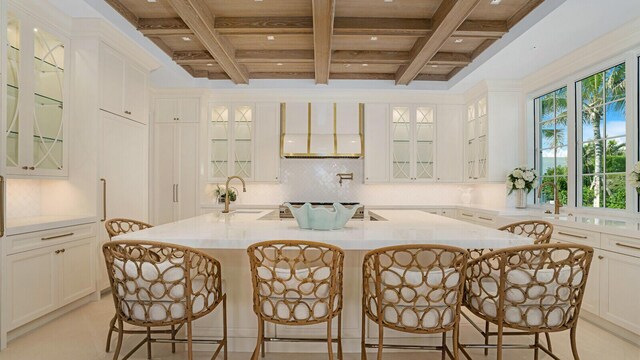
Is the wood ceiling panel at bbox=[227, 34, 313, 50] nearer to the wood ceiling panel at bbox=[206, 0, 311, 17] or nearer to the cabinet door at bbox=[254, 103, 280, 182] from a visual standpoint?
the wood ceiling panel at bbox=[206, 0, 311, 17]

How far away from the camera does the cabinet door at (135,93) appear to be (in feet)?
13.0

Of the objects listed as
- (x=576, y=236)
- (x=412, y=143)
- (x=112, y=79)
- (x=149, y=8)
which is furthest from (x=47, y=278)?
(x=412, y=143)

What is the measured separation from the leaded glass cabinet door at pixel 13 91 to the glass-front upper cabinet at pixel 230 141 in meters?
2.74

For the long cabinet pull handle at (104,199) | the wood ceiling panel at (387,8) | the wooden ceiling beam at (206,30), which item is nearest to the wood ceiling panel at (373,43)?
the wood ceiling panel at (387,8)

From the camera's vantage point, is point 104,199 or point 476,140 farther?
point 476,140

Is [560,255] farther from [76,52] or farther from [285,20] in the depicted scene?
[76,52]

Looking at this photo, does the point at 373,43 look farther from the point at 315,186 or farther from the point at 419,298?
the point at 419,298

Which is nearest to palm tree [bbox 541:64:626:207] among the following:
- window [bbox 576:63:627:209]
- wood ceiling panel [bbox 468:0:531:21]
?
window [bbox 576:63:627:209]

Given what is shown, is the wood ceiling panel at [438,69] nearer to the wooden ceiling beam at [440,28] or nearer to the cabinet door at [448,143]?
the wooden ceiling beam at [440,28]

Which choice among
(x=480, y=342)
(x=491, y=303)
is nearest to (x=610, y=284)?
(x=480, y=342)

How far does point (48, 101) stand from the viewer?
322 cm

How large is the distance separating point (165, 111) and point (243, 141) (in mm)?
1224

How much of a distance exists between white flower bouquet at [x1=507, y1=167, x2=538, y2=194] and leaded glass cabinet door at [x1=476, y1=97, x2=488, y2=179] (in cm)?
47

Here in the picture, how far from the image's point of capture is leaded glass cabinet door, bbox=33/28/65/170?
10.1 feet
